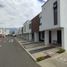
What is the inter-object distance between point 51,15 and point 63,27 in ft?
13.3

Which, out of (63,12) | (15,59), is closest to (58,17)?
(63,12)

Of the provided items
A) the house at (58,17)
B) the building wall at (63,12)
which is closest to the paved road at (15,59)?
the house at (58,17)

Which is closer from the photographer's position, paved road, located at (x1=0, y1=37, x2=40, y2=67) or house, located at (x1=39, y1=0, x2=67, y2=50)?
paved road, located at (x1=0, y1=37, x2=40, y2=67)

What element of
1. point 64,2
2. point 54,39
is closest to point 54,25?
point 64,2

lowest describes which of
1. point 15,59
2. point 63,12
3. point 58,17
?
point 15,59

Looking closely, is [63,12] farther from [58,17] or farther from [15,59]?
[15,59]

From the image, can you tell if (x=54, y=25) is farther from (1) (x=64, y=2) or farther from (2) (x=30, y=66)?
(2) (x=30, y=66)

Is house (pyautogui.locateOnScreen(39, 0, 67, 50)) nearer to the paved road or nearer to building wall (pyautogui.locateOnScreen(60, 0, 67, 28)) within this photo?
building wall (pyautogui.locateOnScreen(60, 0, 67, 28))

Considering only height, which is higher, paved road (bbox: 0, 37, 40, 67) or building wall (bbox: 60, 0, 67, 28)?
building wall (bbox: 60, 0, 67, 28)

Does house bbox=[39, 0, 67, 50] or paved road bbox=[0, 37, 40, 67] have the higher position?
house bbox=[39, 0, 67, 50]

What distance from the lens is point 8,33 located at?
187500 mm

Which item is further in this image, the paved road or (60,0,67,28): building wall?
(60,0,67,28): building wall

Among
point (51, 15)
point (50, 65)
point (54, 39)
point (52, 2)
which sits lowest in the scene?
point (50, 65)

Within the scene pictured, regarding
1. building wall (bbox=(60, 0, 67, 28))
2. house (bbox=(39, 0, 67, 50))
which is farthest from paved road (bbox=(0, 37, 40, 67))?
building wall (bbox=(60, 0, 67, 28))
